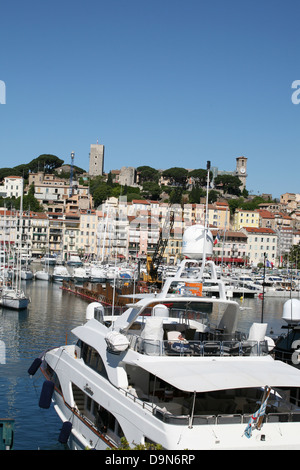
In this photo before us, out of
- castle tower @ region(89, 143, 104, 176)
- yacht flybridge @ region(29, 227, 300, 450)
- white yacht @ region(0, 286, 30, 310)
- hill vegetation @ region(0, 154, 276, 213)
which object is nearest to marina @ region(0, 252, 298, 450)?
white yacht @ region(0, 286, 30, 310)

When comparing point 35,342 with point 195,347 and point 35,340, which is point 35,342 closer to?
point 35,340

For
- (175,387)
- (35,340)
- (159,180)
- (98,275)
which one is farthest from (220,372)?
(159,180)

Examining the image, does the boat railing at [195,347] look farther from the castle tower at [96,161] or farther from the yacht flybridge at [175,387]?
the castle tower at [96,161]

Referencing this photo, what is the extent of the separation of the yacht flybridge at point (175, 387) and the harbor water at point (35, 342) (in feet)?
3.77

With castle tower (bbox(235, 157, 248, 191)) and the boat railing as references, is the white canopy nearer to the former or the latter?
the boat railing

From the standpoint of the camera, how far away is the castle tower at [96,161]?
18850 cm

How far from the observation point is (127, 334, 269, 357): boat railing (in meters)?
12.4

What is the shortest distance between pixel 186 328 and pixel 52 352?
4939 millimetres

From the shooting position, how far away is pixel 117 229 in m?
101

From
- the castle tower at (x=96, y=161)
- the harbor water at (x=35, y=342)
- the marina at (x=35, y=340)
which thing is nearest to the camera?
the harbor water at (x=35, y=342)

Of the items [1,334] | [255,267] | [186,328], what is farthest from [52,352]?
[255,267]

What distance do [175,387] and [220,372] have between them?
3.71 ft

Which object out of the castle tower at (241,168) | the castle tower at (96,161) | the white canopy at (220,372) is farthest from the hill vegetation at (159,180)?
the white canopy at (220,372)

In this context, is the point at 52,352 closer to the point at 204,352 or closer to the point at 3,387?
the point at 3,387
